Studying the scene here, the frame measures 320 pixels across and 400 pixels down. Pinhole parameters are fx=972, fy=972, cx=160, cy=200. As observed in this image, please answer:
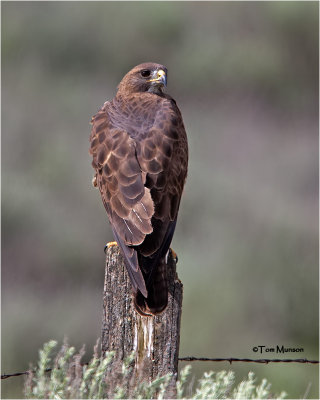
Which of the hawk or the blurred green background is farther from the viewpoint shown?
the blurred green background

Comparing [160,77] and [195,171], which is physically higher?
[195,171]

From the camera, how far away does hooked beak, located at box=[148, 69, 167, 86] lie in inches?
282

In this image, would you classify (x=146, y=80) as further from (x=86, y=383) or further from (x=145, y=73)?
(x=86, y=383)

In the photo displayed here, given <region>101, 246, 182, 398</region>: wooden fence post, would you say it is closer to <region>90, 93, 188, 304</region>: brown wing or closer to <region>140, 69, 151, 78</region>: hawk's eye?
<region>90, 93, 188, 304</region>: brown wing

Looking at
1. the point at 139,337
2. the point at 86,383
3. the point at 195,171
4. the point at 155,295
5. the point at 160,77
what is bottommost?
the point at 86,383

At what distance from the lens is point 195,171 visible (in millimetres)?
11727

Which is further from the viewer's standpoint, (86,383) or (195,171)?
(195,171)

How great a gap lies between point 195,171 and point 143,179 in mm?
5837

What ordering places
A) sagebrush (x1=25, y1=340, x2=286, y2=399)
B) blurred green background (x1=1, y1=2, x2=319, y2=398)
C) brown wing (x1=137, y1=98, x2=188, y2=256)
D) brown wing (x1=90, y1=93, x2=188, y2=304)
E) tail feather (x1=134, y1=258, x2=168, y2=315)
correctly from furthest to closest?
blurred green background (x1=1, y1=2, x2=319, y2=398) < brown wing (x1=137, y1=98, x2=188, y2=256) < brown wing (x1=90, y1=93, x2=188, y2=304) < tail feather (x1=134, y1=258, x2=168, y2=315) < sagebrush (x1=25, y1=340, x2=286, y2=399)

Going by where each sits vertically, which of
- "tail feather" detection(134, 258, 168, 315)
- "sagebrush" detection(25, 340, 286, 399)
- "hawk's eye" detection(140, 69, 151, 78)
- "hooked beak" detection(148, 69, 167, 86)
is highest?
"hawk's eye" detection(140, 69, 151, 78)

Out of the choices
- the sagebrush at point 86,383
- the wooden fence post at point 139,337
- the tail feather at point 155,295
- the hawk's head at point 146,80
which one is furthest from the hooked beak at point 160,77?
the sagebrush at point 86,383

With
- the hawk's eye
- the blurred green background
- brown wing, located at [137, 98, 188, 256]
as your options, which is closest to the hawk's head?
the hawk's eye

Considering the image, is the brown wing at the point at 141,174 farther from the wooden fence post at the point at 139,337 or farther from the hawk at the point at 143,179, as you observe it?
the wooden fence post at the point at 139,337

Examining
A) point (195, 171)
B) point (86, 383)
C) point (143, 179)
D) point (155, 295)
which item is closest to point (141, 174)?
point (143, 179)
